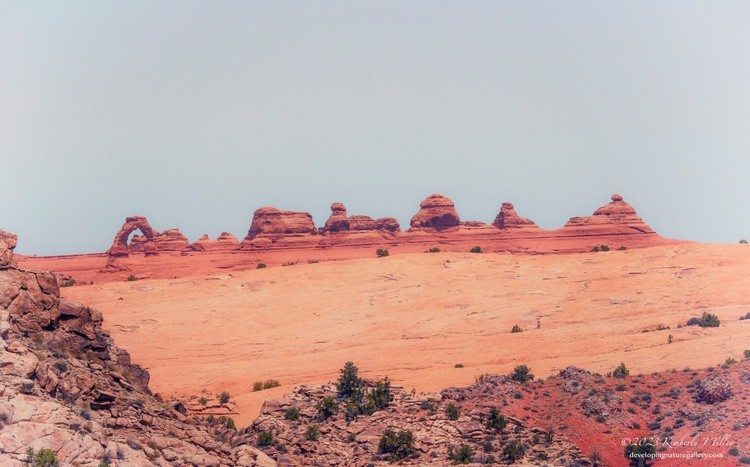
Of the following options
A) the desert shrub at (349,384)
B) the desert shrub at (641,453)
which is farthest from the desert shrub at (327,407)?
the desert shrub at (641,453)

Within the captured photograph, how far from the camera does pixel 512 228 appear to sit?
276 feet

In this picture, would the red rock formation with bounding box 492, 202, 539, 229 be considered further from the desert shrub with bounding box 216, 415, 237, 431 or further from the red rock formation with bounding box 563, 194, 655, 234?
the desert shrub with bounding box 216, 415, 237, 431

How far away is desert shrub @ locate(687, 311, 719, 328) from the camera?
131ft

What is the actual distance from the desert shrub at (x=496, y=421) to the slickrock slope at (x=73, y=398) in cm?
1004

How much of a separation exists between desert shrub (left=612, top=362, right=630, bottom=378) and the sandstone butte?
0.88 m

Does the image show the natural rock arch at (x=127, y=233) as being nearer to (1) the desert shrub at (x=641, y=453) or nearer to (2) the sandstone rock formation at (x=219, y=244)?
(2) the sandstone rock formation at (x=219, y=244)

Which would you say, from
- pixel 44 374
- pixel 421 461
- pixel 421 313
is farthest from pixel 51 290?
pixel 421 313

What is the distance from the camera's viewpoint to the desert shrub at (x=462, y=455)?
24031 millimetres

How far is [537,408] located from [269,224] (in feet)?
192

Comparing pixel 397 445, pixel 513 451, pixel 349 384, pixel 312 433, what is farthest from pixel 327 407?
pixel 513 451

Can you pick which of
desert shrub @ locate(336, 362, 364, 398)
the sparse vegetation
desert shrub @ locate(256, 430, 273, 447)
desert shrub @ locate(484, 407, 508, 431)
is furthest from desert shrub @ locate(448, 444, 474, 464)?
desert shrub @ locate(336, 362, 364, 398)

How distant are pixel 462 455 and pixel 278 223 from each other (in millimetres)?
62468

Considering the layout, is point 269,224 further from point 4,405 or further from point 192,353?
point 4,405

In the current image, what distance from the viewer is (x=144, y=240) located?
83.2 m
